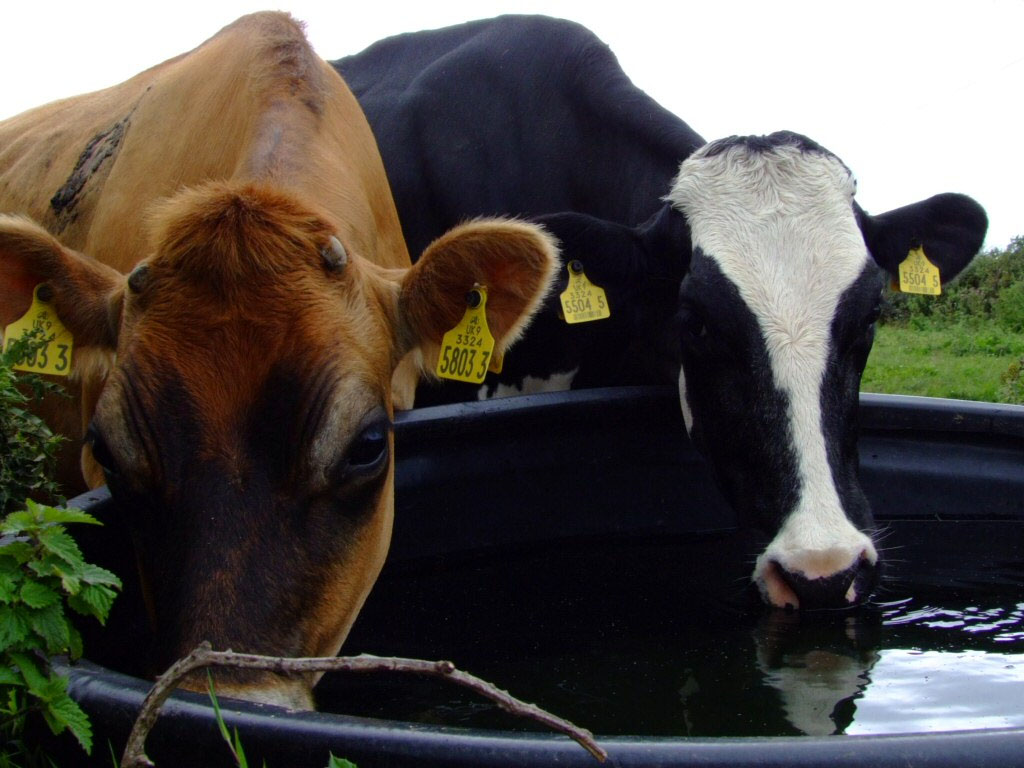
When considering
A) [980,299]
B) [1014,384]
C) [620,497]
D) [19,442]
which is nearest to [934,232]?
[620,497]

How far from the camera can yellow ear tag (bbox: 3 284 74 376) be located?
8.86ft

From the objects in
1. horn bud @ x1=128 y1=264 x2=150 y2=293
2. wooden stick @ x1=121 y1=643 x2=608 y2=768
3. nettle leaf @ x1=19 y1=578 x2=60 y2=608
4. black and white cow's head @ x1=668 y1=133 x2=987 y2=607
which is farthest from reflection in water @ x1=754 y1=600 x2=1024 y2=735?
horn bud @ x1=128 y1=264 x2=150 y2=293

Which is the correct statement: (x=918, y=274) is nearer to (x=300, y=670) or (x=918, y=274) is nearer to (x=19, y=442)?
(x=19, y=442)

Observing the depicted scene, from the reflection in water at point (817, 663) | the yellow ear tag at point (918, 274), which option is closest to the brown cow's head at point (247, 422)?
the reflection in water at point (817, 663)

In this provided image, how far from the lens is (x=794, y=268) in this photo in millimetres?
3553

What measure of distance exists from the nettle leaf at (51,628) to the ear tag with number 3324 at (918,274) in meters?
3.59

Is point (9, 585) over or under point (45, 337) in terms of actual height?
under

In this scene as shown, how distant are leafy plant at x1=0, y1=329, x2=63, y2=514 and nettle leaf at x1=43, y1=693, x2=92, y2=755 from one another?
1051mm

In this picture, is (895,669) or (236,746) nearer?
(236,746)

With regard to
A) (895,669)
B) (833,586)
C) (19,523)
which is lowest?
(895,669)

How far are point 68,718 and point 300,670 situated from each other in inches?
14.6

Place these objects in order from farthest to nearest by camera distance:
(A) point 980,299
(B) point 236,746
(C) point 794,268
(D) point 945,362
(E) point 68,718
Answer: (A) point 980,299 → (D) point 945,362 → (C) point 794,268 → (E) point 68,718 → (B) point 236,746

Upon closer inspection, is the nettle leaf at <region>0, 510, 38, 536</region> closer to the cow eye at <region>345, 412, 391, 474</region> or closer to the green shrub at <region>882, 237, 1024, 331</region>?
the cow eye at <region>345, 412, 391, 474</region>

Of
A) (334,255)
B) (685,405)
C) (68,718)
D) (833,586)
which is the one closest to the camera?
(68,718)
